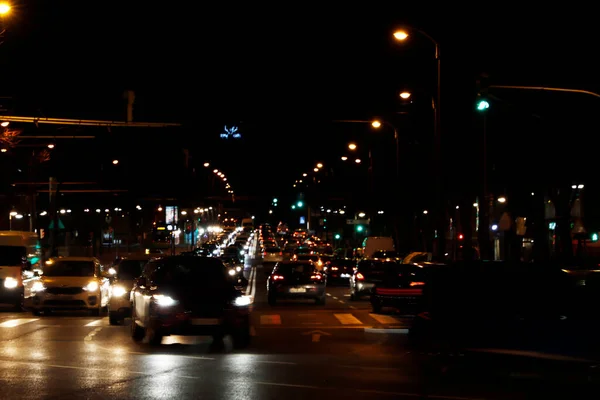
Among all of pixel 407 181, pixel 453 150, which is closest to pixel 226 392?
pixel 453 150

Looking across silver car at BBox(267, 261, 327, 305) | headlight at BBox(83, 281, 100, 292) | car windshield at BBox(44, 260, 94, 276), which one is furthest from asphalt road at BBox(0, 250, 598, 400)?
silver car at BBox(267, 261, 327, 305)

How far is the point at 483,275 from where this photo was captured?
49.4 feet

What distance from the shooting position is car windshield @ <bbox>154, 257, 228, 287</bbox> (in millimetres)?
19844

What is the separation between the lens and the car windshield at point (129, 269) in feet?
87.0

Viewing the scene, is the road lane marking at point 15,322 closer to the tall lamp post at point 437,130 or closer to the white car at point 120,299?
the white car at point 120,299

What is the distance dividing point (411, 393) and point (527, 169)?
3305 cm

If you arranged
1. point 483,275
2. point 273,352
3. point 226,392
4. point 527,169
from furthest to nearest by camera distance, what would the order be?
point 527,169 → point 273,352 → point 483,275 → point 226,392

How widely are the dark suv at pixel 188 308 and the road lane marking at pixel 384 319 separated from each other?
23.2 ft

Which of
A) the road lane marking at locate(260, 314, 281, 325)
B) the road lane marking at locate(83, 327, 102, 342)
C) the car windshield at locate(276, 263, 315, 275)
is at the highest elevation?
the car windshield at locate(276, 263, 315, 275)

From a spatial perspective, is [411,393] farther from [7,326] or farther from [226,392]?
[7,326]

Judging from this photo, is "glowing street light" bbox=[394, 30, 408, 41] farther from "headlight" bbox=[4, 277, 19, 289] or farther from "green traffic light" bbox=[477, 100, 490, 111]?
"headlight" bbox=[4, 277, 19, 289]

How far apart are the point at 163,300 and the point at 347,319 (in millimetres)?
9616

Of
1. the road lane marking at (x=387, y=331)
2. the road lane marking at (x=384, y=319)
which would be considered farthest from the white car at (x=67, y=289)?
the road lane marking at (x=387, y=331)

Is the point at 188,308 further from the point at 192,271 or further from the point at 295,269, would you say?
the point at 295,269
